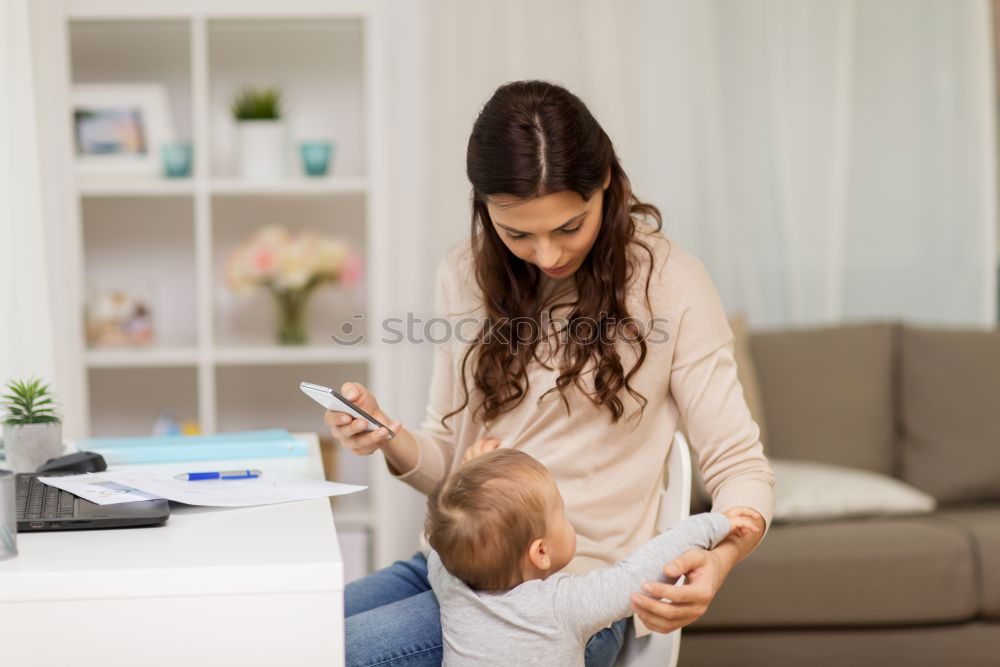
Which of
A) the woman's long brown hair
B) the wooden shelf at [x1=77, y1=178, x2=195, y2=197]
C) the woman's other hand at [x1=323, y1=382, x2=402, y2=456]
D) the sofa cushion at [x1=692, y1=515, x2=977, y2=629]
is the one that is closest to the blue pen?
the woman's other hand at [x1=323, y1=382, x2=402, y2=456]

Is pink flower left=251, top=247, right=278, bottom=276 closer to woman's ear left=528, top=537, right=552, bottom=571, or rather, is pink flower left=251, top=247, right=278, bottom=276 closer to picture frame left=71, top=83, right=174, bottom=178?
picture frame left=71, top=83, right=174, bottom=178

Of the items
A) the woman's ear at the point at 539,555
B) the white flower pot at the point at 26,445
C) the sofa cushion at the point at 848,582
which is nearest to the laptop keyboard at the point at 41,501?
the white flower pot at the point at 26,445

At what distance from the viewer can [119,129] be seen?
9.79ft

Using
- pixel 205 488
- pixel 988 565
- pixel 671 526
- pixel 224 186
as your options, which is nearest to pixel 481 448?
pixel 671 526

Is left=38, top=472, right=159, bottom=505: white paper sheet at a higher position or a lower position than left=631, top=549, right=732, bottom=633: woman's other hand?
higher

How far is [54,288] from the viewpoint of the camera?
8.48 ft

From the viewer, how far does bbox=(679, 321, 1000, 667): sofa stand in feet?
7.83

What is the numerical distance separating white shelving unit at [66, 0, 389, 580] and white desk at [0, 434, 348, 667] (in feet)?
6.58

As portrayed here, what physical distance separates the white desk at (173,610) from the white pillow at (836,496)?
1692 millimetres

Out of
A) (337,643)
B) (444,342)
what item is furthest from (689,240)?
(337,643)

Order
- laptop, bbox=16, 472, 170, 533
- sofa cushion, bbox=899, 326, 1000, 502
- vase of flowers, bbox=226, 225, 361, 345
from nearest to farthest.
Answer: laptop, bbox=16, 472, 170, 533 → sofa cushion, bbox=899, 326, 1000, 502 → vase of flowers, bbox=226, 225, 361, 345

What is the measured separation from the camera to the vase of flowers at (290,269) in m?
3.02

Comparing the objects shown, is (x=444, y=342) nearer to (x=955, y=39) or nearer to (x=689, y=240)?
(x=689, y=240)

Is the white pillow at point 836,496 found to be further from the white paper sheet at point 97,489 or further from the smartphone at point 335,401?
the white paper sheet at point 97,489
